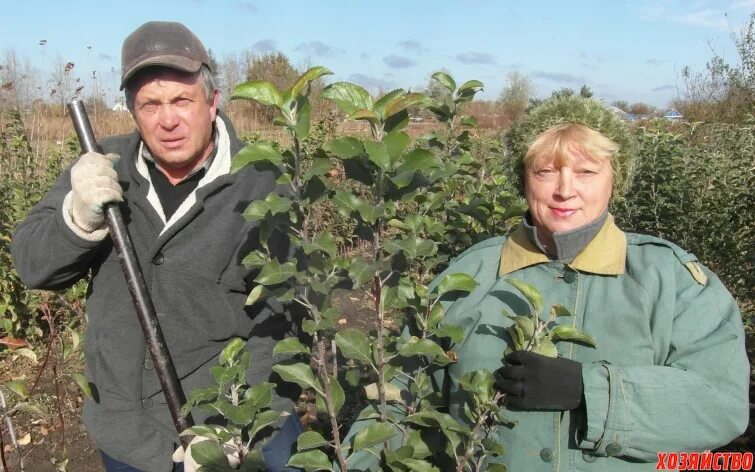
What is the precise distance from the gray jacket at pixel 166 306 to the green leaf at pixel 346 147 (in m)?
→ 0.89

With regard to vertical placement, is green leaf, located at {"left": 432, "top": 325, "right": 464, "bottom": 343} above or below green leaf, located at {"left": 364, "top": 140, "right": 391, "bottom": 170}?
below

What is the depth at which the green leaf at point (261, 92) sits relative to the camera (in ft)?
4.29

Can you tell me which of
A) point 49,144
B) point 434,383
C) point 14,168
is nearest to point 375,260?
point 434,383

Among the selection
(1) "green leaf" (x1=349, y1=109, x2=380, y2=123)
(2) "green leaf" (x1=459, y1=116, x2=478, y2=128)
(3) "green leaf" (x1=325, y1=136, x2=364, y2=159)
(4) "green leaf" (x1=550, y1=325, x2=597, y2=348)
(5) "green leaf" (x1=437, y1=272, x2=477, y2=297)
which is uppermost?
(1) "green leaf" (x1=349, y1=109, x2=380, y2=123)

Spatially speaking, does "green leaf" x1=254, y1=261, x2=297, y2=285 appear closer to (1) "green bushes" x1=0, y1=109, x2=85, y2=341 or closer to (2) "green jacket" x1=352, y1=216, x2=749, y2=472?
(2) "green jacket" x1=352, y1=216, x2=749, y2=472

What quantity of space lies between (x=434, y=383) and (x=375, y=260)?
57 centimetres

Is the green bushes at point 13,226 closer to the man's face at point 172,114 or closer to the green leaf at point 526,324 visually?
the man's face at point 172,114

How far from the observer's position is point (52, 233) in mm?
1953

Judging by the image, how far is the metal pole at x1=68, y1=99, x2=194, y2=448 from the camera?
190cm

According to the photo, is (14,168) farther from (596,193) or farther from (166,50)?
(596,193)

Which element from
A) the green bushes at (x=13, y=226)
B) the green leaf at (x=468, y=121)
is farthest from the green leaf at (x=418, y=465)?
the green bushes at (x=13, y=226)

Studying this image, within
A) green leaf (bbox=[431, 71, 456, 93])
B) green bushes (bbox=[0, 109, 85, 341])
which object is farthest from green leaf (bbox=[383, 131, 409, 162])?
green bushes (bbox=[0, 109, 85, 341])

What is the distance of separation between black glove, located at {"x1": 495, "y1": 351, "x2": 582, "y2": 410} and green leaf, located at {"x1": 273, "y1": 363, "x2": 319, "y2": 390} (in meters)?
0.43

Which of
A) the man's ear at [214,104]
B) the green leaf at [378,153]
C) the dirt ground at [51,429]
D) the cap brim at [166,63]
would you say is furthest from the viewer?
the dirt ground at [51,429]
